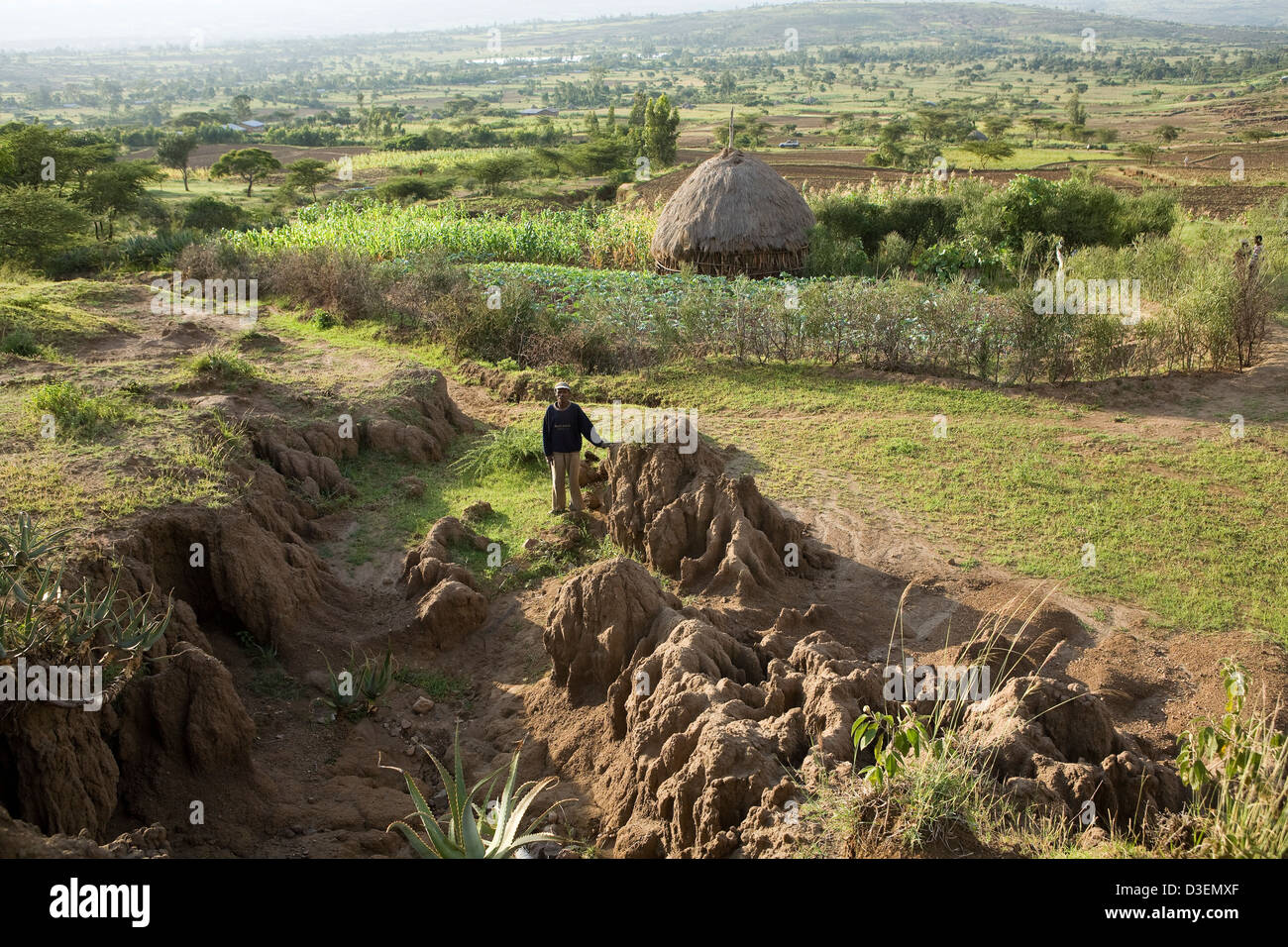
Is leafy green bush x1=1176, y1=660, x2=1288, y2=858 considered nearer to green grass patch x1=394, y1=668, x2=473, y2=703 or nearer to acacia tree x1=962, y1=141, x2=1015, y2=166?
green grass patch x1=394, y1=668, x2=473, y2=703

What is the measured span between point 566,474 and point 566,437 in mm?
469

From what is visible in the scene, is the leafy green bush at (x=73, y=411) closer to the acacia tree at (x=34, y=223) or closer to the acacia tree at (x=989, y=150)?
the acacia tree at (x=34, y=223)

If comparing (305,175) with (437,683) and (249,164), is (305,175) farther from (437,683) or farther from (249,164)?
(437,683)

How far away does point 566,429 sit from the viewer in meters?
7.93

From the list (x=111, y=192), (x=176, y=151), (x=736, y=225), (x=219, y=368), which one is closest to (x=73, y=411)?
(x=219, y=368)

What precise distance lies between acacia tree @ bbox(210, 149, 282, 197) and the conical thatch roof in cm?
2513

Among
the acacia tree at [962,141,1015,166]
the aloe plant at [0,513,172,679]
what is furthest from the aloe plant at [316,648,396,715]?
A: the acacia tree at [962,141,1015,166]

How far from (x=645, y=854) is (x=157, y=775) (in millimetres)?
2538

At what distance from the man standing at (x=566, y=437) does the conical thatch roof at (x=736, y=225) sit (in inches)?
342

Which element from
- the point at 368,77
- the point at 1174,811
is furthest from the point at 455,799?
the point at 368,77

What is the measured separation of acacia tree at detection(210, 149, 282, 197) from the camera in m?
36.5

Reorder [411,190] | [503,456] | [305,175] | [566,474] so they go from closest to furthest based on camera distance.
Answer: [566,474], [503,456], [411,190], [305,175]

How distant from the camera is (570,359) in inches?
481
